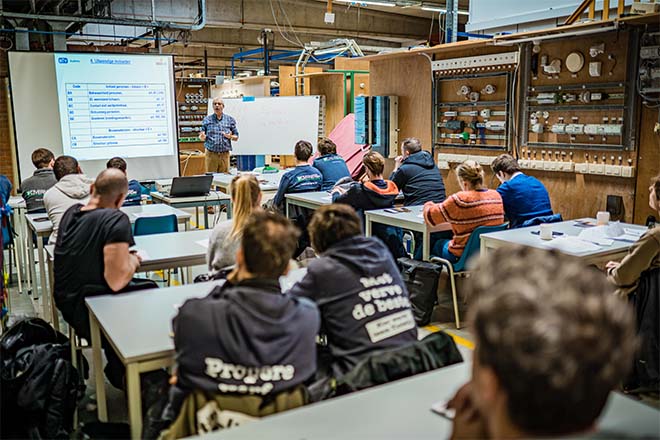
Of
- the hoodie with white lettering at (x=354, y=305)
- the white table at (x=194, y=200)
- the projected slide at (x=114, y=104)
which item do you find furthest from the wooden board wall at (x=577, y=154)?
the hoodie with white lettering at (x=354, y=305)

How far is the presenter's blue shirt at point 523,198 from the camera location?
481 cm

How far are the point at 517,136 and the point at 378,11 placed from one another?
7329 millimetres

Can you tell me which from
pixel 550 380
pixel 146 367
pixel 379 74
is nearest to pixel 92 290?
pixel 146 367

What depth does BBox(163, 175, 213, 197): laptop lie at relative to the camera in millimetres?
6125

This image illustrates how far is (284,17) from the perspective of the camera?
37.4 feet

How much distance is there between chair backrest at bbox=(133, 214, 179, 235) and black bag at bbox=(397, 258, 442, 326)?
73.8 inches

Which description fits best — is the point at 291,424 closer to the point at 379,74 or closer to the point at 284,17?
the point at 379,74

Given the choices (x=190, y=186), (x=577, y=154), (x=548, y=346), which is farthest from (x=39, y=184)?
(x=548, y=346)

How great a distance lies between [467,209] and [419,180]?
1.29m

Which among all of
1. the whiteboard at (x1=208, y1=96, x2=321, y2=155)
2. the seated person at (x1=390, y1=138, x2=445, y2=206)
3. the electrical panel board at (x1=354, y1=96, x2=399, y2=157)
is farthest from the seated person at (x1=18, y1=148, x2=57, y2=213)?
the whiteboard at (x1=208, y1=96, x2=321, y2=155)

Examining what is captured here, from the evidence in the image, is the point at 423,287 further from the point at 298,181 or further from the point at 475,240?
the point at 298,181

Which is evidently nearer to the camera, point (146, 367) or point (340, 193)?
point (146, 367)

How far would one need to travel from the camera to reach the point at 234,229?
3.19 m

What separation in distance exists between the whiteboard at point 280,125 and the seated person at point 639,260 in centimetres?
675
